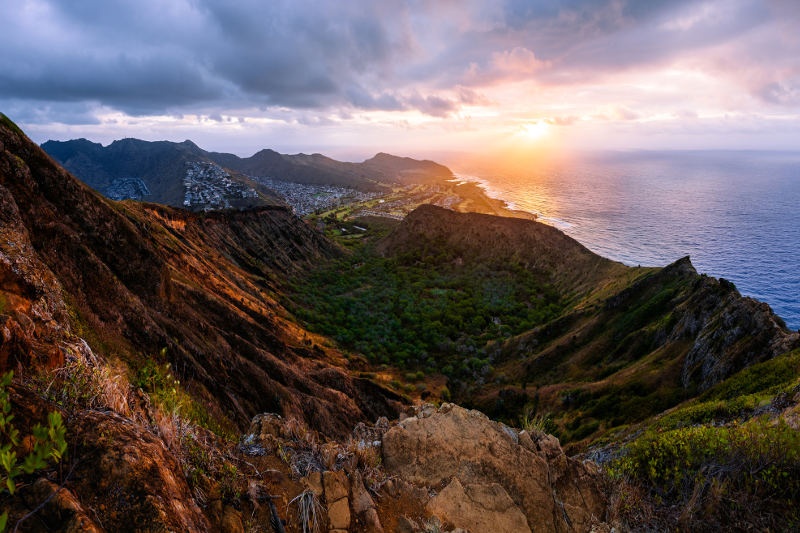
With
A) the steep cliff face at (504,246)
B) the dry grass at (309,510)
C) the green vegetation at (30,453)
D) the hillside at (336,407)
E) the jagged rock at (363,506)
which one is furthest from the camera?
the steep cliff face at (504,246)

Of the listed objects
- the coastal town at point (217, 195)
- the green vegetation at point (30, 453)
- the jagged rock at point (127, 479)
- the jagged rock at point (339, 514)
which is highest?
the coastal town at point (217, 195)

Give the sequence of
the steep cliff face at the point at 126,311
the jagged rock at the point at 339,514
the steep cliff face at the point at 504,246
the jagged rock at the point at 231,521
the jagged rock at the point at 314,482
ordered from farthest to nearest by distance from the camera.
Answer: the steep cliff face at the point at 504,246 → the steep cliff face at the point at 126,311 → the jagged rock at the point at 314,482 → the jagged rock at the point at 339,514 → the jagged rock at the point at 231,521

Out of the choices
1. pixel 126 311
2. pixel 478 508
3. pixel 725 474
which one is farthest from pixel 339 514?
pixel 126 311

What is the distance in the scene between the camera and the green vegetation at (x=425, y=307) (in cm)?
4859

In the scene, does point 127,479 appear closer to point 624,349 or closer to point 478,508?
point 478,508

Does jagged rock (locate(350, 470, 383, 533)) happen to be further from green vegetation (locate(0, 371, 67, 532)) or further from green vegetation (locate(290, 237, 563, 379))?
green vegetation (locate(290, 237, 563, 379))

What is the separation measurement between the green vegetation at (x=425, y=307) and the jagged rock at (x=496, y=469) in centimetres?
3669

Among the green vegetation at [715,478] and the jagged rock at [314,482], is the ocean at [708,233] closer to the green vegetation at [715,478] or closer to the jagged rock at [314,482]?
the green vegetation at [715,478]

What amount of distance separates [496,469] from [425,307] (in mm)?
53279

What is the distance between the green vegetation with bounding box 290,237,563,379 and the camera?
159 ft

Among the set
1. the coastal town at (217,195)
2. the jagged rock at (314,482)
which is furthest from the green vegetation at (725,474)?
the coastal town at (217,195)

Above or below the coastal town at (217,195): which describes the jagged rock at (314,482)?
below

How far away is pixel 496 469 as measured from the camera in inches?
327

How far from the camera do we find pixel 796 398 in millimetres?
11820
